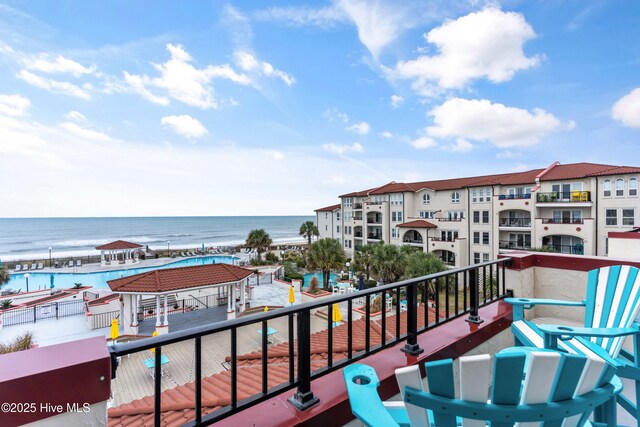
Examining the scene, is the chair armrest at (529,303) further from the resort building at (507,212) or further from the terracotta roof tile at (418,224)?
the terracotta roof tile at (418,224)

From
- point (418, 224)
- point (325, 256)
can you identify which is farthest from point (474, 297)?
point (418, 224)

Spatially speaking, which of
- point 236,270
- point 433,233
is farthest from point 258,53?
point 433,233

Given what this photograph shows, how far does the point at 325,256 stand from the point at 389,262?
4.55 metres

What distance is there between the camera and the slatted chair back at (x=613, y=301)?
2291 millimetres

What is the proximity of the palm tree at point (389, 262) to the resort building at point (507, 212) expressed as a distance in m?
8.14

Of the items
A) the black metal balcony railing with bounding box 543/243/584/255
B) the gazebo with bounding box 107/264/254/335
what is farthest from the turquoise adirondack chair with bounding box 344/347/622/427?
the black metal balcony railing with bounding box 543/243/584/255

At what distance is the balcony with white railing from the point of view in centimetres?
104

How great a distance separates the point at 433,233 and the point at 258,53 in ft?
64.5

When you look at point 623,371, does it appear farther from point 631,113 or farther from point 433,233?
point 433,233

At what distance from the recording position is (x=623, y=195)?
18.4 meters

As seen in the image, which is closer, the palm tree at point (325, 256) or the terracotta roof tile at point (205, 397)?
the terracotta roof tile at point (205, 397)

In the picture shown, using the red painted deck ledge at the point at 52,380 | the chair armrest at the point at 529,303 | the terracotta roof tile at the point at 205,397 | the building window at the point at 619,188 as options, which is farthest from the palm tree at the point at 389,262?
the red painted deck ledge at the point at 52,380

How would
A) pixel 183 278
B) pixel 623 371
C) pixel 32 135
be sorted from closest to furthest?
pixel 623 371, pixel 183 278, pixel 32 135

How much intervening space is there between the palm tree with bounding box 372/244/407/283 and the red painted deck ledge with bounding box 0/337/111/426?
57.8ft
